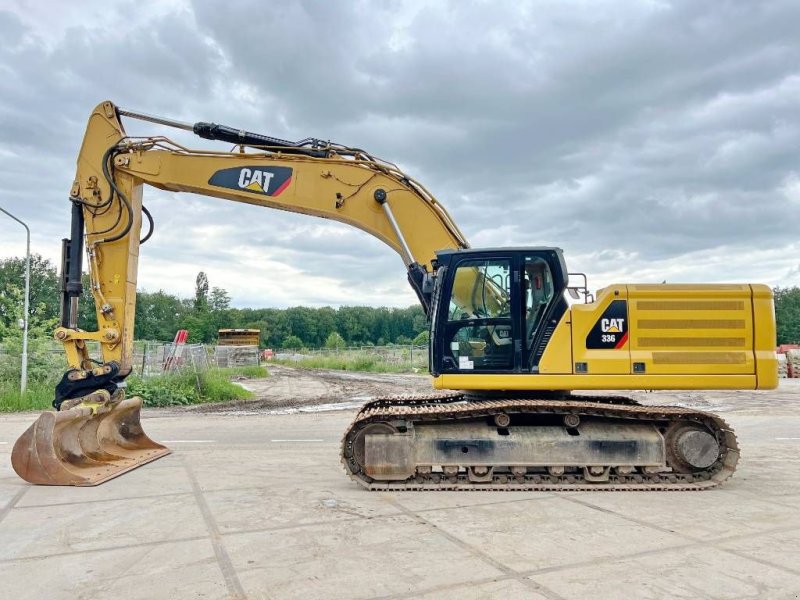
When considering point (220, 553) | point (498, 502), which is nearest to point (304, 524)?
point (220, 553)

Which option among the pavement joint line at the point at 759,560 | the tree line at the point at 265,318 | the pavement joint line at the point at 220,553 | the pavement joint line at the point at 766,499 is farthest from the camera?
the tree line at the point at 265,318

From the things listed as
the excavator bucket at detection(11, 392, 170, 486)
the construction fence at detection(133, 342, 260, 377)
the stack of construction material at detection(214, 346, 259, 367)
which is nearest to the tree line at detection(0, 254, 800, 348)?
the stack of construction material at detection(214, 346, 259, 367)

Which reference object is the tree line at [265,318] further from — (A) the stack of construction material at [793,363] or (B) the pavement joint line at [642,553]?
(B) the pavement joint line at [642,553]

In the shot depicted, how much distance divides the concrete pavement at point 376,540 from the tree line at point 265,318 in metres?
77.2

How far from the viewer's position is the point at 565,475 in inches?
275

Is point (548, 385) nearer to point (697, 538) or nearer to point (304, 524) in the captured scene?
point (697, 538)

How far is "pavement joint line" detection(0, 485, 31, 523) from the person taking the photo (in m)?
5.98

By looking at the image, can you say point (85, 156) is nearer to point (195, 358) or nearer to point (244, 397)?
point (244, 397)

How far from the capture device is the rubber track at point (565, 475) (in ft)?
22.1

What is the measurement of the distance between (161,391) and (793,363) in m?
27.9

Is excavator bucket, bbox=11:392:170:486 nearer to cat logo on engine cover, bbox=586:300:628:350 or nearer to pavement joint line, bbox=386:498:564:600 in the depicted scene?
pavement joint line, bbox=386:498:564:600

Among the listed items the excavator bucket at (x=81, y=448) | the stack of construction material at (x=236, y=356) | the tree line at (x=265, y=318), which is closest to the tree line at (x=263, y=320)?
the tree line at (x=265, y=318)

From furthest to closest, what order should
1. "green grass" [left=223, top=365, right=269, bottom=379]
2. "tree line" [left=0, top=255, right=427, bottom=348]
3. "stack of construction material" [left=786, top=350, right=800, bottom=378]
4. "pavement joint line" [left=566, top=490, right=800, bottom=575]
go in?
"tree line" [left=0, top=255, right=427, bottom=348]
"green grass" [left=223, top=365, right=269, bottom=379]
"stack of construction material" [left=786, top=350, right=800, bottom=378]
"pavement joint line" [left=566, top=490, right=800, bottom=575]

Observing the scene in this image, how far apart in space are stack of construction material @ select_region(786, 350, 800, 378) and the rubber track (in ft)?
87.0
